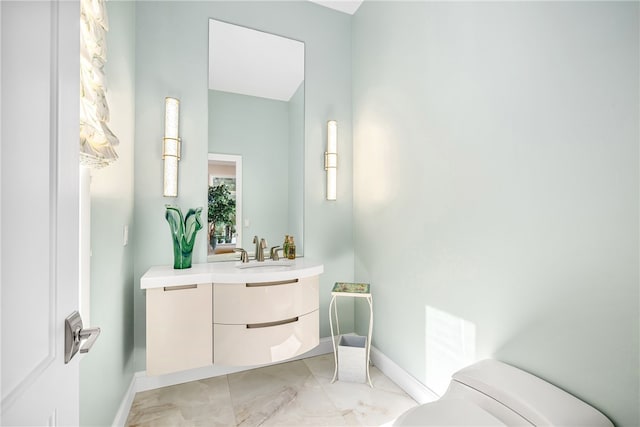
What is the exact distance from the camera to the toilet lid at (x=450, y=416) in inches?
37.5

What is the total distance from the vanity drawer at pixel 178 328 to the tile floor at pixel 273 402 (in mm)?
296

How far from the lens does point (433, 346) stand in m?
1.69

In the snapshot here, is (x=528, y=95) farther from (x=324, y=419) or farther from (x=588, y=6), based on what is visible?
(x=324, y=419)

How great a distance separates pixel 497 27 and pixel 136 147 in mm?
2091

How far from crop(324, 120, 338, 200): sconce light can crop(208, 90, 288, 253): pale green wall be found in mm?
329

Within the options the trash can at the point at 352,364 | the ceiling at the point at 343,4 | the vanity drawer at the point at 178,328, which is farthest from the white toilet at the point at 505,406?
the ceiling at the point at 343,4

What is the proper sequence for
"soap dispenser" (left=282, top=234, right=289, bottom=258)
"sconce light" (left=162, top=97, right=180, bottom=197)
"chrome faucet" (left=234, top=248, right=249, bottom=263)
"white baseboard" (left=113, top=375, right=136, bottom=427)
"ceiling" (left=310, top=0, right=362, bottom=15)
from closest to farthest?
"white baseboard" (left=113, top=375, right=136, bottom=427) < "sconce light" (left=162, top=97, right=180, bottom=197) < "chrome faucet" (left=234, top=248, right=249, bottom=263) < "soap dispenser" (left=282, top=234, right=289, bottom=258) < "ceiling" (left=310, top=0, right=362, bottom=15)

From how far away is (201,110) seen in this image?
208cm

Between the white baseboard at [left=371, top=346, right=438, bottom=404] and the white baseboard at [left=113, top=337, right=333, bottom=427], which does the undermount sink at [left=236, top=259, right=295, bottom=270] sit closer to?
the white baseboard at [left=113, top=337, right=333, bottom=427]

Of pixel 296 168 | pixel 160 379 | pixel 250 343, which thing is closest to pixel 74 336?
pixel 250 343

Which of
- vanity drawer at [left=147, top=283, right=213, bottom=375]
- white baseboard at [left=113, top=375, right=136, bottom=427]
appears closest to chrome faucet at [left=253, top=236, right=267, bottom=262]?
vanity drawer at [left=147, top=283, right=213, bottom=375]

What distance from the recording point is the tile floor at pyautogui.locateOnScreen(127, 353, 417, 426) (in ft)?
5.41

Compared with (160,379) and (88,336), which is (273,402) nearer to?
(160,379)

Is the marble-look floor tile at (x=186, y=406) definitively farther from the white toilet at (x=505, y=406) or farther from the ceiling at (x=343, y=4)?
the ceiling at (x=343, y=4)
